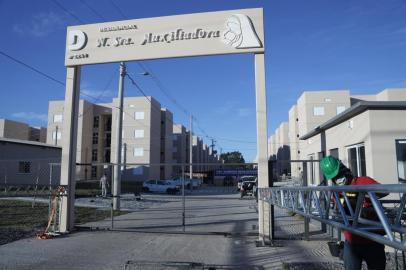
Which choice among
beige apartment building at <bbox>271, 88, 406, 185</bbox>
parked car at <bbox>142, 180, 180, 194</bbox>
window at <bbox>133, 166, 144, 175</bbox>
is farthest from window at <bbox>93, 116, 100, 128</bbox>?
beige apartment building at <bbox>271, 88, 406, 185</bbox>

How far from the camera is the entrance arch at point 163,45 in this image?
10.2m

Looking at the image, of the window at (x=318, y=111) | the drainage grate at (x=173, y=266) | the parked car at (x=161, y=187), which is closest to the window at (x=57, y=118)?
the parked car at (x=161, y=187)

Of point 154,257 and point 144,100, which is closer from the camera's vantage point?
point 154,257

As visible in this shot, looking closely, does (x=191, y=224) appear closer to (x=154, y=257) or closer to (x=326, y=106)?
(x=154, y=257)

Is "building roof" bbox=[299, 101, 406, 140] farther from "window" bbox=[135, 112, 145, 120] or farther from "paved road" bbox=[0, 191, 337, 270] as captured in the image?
"window" bbox=[135, 112, 145, 120]

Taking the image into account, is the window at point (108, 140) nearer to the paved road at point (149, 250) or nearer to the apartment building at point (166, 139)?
the apartment building at point (166, 139)

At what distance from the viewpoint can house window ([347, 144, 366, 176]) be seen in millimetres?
10406

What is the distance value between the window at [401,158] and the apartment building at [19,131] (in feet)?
227

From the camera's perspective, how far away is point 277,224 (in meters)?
13.2

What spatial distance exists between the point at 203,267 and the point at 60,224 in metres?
6.27

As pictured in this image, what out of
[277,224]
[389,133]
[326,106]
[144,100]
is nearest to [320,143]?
[277,224]

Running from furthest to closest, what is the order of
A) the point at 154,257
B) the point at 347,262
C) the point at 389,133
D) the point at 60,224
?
1. the point at 60,224
2. the point at 389,133
3. the point at 154,257
4. the point at 347,262

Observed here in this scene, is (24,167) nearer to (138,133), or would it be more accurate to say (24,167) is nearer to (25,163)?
(25,163)

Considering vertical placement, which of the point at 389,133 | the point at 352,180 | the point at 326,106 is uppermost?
the point at 326,106
